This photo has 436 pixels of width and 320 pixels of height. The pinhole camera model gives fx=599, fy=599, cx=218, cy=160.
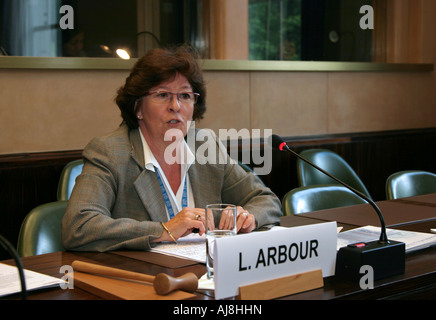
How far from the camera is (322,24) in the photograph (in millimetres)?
5184

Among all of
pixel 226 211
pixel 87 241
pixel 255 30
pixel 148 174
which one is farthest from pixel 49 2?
pixel 226 211

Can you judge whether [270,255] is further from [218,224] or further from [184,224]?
[184,224]

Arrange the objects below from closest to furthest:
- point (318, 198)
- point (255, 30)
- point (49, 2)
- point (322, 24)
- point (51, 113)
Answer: point (318, 198), point (51, 113), point (49, 2), point (255, 30), point (322, 24)

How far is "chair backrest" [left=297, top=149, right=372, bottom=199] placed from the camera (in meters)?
3.67

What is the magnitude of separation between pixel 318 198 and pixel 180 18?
2205 mm

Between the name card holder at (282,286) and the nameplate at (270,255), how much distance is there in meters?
0.01

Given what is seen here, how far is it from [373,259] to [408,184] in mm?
1950

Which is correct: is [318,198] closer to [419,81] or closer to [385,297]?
[385,297]

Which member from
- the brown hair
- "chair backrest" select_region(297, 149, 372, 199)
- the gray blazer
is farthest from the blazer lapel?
"chair backrest" select_region(297, 149, 372, 199)

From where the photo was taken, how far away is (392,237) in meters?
1.81

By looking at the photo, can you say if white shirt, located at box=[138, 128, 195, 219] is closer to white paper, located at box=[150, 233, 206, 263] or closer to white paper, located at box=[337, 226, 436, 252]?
white paper, located at box=[150, 233, 206, 263]

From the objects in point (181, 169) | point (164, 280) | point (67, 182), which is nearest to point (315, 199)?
point (181, 169)

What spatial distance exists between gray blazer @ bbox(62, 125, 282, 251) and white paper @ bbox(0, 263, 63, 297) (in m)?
0.28

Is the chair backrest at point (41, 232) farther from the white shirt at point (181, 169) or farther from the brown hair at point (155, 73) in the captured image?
the brown hair at point (155, 73)
